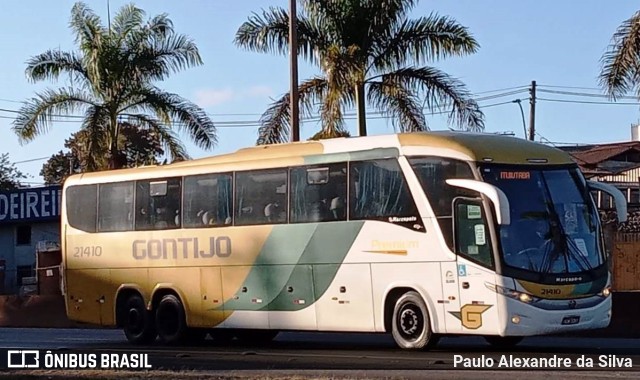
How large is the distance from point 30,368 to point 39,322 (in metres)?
18.1

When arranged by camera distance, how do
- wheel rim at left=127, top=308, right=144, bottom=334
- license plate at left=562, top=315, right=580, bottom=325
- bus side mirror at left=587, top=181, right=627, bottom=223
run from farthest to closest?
wheel rim at left=127, top=308, right=144, bottom=334 < bus side mirror at left=587, top=181, right=627, bottom=223 < license plate at left=562, top=315, right=580, bottom=325

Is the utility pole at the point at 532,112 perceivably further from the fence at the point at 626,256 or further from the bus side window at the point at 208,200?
the bus side window at the point at 208,200

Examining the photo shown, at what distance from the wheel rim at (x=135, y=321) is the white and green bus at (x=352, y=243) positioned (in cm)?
4

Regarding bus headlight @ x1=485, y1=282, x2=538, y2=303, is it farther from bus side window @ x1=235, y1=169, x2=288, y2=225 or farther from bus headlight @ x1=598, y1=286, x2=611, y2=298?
bus side window @ x1=235, y1=169, x2=288, y2=225

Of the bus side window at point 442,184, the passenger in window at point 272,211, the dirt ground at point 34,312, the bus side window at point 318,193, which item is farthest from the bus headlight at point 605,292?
the dirt ground at point 34,312

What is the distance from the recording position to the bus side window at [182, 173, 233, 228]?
73.4 ft

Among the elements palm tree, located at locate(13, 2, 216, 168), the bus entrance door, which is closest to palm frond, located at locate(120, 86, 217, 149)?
palm tree, located at locate(13, 2, 216, 168)

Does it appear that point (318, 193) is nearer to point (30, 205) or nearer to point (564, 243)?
point (564, 243)

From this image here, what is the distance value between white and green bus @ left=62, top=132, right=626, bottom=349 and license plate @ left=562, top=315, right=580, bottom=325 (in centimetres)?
2

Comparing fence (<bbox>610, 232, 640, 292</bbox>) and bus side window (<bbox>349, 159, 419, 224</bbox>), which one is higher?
bus side window (<bbox>349, 159, 419, 224</bbox>)

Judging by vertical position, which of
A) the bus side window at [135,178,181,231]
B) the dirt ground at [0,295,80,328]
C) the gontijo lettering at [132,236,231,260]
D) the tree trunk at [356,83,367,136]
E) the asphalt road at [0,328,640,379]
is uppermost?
the tree trunk at [356,83,367,136]

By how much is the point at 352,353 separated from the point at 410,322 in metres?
1.12

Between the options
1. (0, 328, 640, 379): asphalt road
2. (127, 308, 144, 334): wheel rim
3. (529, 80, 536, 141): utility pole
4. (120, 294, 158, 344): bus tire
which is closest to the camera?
(0, 328, 640, 379): asphalt road

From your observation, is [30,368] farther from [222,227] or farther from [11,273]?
[11,273]
